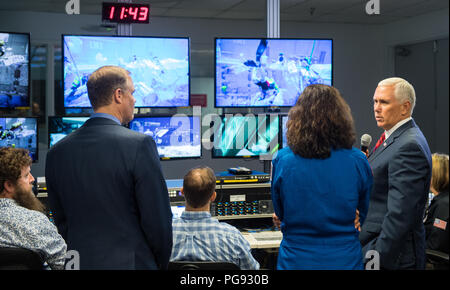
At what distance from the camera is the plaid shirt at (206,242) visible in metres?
1.91

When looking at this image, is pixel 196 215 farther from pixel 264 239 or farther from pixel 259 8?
pixel 259 8

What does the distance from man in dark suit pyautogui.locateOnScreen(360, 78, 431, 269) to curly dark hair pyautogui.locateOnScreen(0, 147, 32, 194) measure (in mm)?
1493

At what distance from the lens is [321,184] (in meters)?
1.56

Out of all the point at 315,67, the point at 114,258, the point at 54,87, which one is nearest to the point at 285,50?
the point at 315,67

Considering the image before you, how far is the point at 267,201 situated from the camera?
3.13 m

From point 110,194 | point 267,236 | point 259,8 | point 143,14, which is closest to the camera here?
point 110,194

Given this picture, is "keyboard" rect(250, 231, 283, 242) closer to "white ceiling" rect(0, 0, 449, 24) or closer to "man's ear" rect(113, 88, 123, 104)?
"man's ear" rect(113, 88, 123, 104)

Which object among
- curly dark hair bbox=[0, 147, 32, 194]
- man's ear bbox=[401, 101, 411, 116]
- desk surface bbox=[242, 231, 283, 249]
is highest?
man's ear bbox=[401, 101, 411, 116]

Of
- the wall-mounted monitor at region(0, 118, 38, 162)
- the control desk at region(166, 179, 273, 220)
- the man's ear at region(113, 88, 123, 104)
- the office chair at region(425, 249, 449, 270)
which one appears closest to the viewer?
the man's ear at region(113, 88, 123, 104)

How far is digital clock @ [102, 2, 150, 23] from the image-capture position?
319cm

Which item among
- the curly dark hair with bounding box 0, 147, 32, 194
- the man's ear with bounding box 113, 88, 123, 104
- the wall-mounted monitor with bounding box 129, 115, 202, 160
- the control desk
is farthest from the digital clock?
the man's ear with bounding box 113, 88, 123, 104

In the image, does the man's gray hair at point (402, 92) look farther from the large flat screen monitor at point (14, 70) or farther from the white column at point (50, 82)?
the white column at point (50, 82)

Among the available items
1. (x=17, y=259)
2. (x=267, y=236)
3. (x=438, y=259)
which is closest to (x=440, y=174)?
(x=438, y=259)

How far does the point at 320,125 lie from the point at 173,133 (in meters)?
1.71
